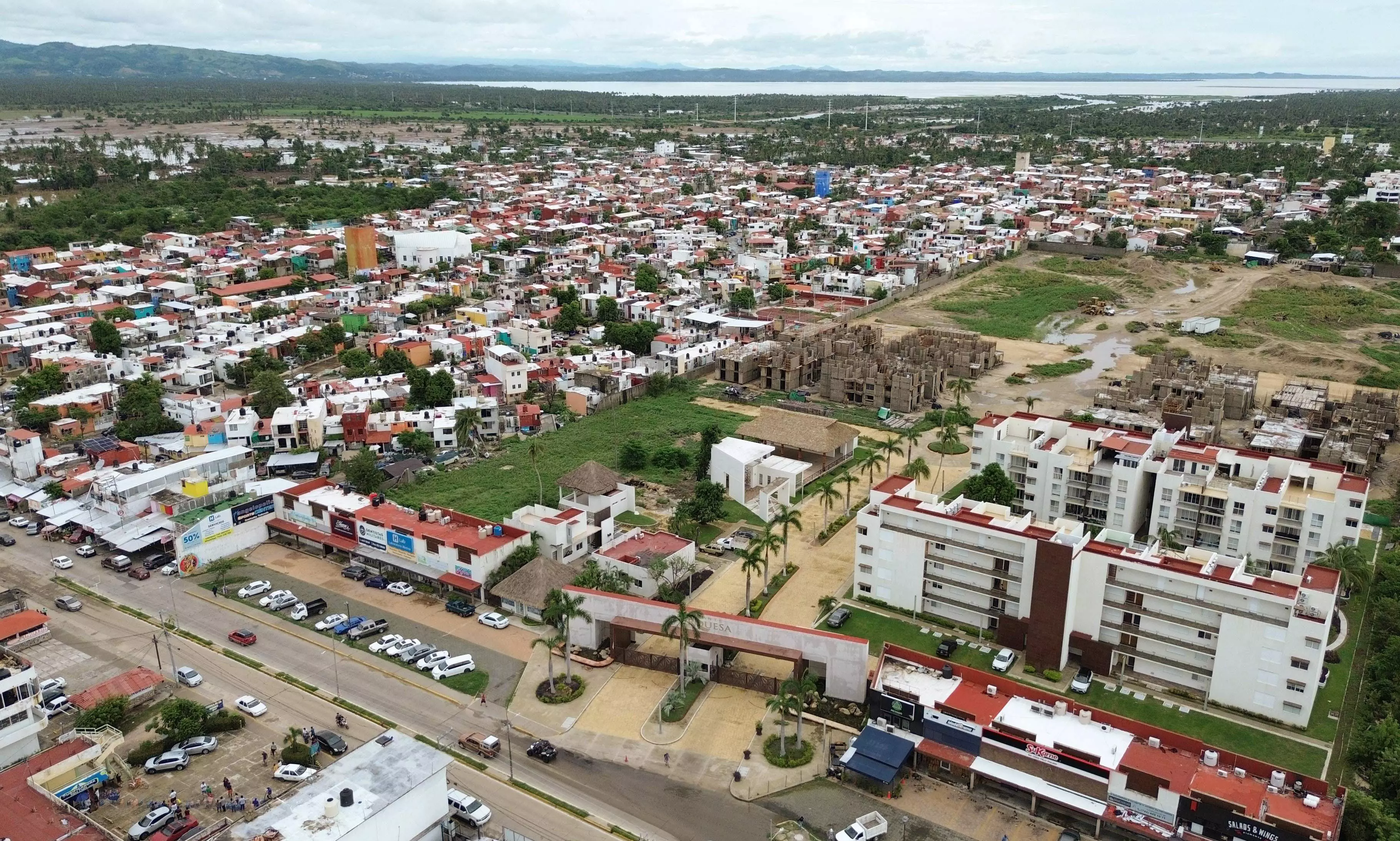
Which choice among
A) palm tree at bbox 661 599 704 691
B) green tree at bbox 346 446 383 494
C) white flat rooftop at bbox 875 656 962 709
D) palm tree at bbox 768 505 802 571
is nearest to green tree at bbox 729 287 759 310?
palm tree at bbox 768 505 802 571

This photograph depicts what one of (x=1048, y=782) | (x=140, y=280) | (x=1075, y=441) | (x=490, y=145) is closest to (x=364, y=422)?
(x=1075, y=441)

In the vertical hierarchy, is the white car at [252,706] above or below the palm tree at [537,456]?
below

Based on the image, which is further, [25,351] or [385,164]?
[385,164]

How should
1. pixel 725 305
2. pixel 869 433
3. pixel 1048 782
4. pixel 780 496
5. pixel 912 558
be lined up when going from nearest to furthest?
pixel 1048 782 → pixel 912 558 → pixel 780 496 → pixel 869 433 → pixel 725 305

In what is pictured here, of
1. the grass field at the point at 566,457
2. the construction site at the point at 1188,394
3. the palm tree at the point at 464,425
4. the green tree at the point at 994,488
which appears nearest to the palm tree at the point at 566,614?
the grass field at the point at 566,457

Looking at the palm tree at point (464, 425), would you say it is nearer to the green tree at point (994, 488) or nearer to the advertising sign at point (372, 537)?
the advertising sign at point (372, 537)

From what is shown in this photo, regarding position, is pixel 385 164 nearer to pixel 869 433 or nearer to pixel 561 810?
pixel 869 433
